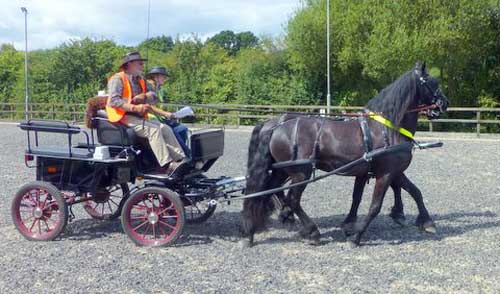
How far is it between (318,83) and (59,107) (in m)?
13.7

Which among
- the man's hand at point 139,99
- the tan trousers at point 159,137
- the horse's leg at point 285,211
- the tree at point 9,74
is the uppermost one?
the tree at point 9,74

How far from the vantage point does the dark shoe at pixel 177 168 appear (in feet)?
18.6

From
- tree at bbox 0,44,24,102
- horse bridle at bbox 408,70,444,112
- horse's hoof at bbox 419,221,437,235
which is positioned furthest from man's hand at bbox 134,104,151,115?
tree at bbox 0,44,24,102

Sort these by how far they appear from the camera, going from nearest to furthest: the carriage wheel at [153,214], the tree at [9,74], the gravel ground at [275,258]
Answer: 1. the gravel ground at [275,258]
2. the carriage wheel at [153,214]
3. the tree at [9,74]

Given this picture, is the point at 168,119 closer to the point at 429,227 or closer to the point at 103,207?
the point at 103,207

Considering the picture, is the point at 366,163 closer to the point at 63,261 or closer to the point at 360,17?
the point at 63,261

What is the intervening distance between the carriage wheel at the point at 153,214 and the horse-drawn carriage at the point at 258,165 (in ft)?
0.03

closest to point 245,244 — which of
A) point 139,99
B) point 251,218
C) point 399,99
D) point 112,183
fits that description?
point 251,218

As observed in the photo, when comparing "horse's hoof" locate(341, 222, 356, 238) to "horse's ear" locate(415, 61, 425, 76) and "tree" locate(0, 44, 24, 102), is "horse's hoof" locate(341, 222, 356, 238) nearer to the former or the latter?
"horse's ear" locate(415, 61, 425, 76)

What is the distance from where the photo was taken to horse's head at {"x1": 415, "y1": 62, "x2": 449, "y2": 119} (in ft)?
18.8

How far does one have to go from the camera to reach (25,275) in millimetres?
4754

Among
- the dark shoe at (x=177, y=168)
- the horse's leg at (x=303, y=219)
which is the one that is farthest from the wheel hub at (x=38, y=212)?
the horse's leg at (x=303, y=219)

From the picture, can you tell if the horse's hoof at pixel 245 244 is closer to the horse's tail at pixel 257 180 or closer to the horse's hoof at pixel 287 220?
the horse's tail at pixel 257 180

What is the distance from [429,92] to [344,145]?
1078mm
